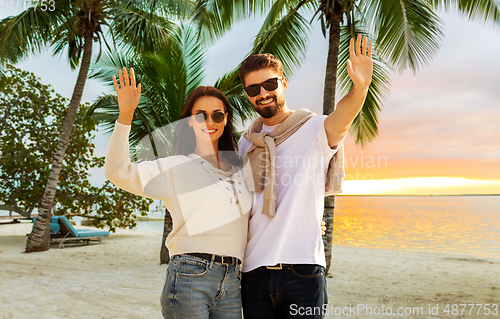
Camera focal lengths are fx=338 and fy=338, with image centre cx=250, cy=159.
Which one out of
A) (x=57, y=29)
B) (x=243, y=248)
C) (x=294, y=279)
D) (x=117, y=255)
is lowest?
(x=117, y=255)

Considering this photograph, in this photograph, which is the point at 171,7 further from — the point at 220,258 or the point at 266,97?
the point at 220,258

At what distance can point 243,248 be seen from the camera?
191 centimetres

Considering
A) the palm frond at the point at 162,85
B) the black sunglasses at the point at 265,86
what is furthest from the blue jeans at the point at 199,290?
the palm frond at the point at 162,85

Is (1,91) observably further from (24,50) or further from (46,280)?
(46,280)

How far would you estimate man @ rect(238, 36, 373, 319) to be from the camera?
5.84 feet

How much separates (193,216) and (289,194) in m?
0.55

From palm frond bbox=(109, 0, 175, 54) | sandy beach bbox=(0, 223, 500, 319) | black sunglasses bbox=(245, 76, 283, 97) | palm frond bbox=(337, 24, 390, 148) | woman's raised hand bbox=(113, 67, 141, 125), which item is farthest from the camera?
palm frond bbox=(109, 0, 175, 54)

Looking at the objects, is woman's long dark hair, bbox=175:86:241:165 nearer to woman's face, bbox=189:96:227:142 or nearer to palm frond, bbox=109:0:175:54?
woman's face, bbox=189:96:227:142

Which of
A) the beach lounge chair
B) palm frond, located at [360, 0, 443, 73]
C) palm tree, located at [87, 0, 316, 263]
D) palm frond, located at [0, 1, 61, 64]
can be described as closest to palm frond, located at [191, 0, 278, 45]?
palm tree, located at [87, 0, 316, 263]

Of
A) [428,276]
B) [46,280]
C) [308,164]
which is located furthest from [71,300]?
[428,276]

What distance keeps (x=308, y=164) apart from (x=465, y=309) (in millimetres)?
5145

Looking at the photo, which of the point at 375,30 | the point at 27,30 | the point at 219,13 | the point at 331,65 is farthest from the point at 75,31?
the point at 375,30

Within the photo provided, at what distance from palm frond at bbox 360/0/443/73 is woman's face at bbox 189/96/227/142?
20.6 ft

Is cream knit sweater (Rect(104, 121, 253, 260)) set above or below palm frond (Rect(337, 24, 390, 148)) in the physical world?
below
